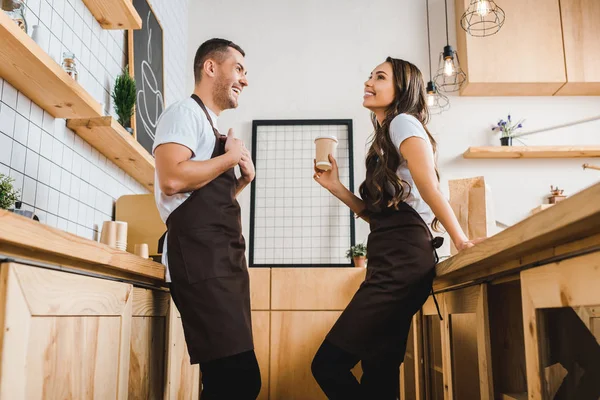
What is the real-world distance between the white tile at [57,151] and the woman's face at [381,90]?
4.18ft

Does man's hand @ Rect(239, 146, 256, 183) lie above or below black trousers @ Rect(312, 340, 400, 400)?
above

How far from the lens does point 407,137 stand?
170 cm

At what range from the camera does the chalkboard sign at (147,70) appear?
3.21m

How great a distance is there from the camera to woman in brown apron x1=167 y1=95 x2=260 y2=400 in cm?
155

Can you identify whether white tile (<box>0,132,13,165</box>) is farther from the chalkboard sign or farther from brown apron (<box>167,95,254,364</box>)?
the chalkboard sign

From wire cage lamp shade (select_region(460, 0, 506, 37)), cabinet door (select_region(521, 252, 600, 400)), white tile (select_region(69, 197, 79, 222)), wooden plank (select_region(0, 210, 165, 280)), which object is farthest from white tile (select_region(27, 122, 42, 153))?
wire cage lamp shade (select_region(460, 0, 506, 37))

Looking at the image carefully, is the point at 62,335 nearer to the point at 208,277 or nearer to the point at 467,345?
the point at 208,277

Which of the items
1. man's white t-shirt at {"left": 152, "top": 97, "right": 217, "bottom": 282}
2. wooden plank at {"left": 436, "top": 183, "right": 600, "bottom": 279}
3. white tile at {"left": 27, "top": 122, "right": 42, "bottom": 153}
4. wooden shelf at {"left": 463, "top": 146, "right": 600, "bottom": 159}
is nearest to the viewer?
wooden plank at {"left": 436, "top": 183, "right": 600, "bottom": 279}

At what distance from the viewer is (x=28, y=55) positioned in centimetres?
183

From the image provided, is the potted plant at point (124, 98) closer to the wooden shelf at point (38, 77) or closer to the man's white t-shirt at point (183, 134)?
the wooden shelf at point (38, 77)

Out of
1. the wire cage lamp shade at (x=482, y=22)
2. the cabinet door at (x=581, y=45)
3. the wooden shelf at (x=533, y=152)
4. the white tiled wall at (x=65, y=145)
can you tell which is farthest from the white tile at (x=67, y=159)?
the cabinet door at (x=581, y=45)

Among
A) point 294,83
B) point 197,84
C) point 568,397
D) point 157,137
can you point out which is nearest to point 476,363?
point 568,397

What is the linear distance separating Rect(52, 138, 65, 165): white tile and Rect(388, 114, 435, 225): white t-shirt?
1387mm

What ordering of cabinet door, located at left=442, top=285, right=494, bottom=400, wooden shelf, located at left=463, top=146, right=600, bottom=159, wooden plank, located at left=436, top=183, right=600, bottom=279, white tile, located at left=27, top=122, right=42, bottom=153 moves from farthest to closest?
wooden shelf, located at left=463, top=146, right=600, bottom=159, white tile, located at left=27, top=122, right=42, bottom=153, cabinet door, located at left=442, top=285, right=494, bottom=400, wooden plank, located at left=436, top=183, right=600, bottom=279
